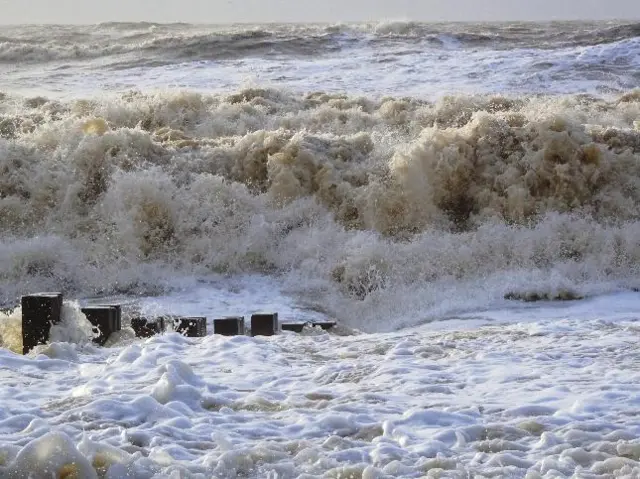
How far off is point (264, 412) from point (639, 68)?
20.3m

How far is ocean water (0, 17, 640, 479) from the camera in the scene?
3791 mm

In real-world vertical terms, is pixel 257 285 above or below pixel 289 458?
below

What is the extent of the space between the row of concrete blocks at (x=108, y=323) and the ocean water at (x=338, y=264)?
0.43 ft

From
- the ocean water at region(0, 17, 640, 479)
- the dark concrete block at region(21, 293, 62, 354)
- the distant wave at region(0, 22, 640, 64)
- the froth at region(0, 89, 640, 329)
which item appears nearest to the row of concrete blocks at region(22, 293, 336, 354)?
the dark concrete block at region(21, 293, 62, 354)

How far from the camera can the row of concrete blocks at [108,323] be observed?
5.56 metres

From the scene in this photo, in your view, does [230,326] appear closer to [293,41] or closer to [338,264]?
[338,264]

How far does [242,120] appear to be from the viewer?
16.9 meters

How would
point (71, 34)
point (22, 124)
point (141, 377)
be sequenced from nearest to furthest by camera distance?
point (141, 377)
point (22, 124)
point (71, 34)

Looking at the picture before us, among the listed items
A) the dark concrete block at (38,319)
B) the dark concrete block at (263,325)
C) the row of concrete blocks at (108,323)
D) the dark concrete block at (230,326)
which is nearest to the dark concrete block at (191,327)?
the row of concrete blocks at (108,323)

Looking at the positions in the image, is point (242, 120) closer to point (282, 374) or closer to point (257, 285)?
point (257, 285)

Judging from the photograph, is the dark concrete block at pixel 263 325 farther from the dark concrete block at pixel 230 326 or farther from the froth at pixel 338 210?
the froth at pixel 338 210

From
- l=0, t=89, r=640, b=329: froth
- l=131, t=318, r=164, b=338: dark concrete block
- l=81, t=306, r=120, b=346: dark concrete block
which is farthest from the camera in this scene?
l=0, t=89, r=640, b=329: froth

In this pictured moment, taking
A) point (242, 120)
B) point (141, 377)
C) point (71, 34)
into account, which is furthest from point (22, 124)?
point (71, 34)

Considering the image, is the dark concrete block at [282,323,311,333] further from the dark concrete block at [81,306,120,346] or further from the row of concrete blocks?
the dark concrete block at [81,306,120,346]
